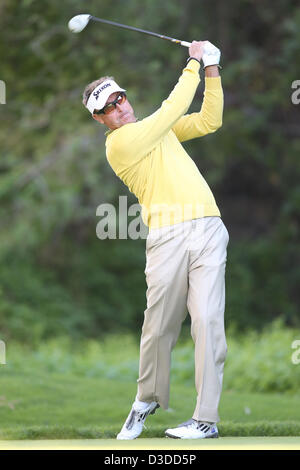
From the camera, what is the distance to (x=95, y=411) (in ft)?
20.3

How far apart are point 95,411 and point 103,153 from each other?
680 centimetres

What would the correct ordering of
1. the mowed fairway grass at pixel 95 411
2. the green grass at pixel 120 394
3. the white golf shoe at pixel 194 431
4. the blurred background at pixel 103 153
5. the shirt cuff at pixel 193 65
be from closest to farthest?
the white golf shoe at pixel 194 431
the shirt cuff at pixel 193 65
the mowed fairway grass at pixel 95 411
the green grass at pixel 120 394
the blurred background at pixel 103 153

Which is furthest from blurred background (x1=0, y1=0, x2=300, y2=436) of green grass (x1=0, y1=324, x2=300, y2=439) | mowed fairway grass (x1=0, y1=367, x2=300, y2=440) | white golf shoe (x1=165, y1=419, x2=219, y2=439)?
white golf shoe (x1=165, y1=419, x2=219, y2=439)

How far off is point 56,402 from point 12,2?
6.44 m

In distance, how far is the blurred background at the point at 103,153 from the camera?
39.4ft

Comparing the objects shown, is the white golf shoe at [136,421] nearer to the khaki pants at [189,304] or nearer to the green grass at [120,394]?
the khaki pants at [189,304]

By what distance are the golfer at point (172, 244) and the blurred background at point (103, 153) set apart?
22.3 ft

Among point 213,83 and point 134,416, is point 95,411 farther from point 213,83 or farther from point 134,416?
point 213,83

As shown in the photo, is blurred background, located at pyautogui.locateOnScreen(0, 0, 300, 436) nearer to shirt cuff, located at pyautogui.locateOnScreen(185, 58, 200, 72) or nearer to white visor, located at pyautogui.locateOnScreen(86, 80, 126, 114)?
white visor, located at pyautogui.locateOnScreen(86, 80, 126, 114)

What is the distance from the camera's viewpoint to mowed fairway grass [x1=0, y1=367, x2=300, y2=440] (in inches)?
193

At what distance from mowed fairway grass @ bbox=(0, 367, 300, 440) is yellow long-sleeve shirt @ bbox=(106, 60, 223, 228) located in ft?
3.98

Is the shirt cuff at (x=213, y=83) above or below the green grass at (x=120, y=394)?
above

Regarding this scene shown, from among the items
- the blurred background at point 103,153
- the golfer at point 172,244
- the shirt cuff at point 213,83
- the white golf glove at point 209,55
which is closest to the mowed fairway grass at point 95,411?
the golfer at point 172,244

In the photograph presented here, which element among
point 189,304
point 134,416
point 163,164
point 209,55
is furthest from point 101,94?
point 134,416
